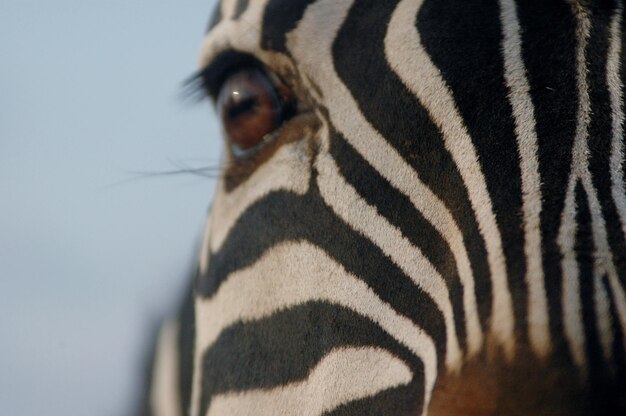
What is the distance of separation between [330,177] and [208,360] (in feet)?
2.10

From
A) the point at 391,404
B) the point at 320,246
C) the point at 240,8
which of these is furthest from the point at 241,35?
the point at 391,404

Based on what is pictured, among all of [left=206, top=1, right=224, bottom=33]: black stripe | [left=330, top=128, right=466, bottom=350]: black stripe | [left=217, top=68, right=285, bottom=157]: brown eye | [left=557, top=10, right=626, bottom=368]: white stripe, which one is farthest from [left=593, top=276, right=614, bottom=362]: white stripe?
[left=206, top=1, right=224, bottom=33]: black stripe

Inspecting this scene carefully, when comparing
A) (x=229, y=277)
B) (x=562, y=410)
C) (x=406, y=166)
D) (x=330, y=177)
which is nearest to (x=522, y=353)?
(x=562, y=410)

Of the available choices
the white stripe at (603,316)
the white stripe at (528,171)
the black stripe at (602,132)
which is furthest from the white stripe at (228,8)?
the white stripe at (603,316)

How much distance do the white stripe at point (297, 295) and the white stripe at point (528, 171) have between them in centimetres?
21

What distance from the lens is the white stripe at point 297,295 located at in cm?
136

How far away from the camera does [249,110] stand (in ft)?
6.06

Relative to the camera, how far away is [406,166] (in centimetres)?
143

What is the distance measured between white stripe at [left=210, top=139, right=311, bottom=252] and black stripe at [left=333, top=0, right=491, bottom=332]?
0.20 metres

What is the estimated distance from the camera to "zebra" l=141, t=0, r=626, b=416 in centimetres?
121

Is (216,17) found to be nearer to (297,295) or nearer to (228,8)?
(228,8)

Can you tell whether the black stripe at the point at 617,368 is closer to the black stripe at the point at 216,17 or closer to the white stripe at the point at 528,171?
the white stripe at the point at 528,171

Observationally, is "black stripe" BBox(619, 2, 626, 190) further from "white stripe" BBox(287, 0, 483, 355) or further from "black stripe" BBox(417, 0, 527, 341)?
"white stripe" BBox(287, 0, 483, 355)

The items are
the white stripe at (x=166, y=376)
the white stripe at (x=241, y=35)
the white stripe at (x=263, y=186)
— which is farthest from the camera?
the white stripe at (x=166, y=376)
